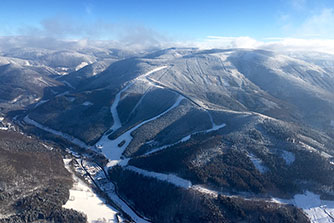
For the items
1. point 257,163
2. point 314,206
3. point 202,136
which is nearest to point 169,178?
point 257,163

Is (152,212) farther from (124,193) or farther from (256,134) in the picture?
(256,134)

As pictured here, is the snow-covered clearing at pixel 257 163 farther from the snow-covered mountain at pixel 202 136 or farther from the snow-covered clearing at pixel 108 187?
the snow-covered clearing at pixel 108 187

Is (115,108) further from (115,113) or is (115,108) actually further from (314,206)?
(314,206)

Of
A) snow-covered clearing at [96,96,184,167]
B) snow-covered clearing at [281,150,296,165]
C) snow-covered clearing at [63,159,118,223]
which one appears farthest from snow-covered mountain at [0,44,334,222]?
snow-covered clearing at [63,159,118,223]

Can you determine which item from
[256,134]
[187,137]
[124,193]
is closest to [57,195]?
[124,193]

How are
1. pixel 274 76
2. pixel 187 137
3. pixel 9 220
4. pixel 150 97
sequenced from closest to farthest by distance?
pixel 9 220 < pixel 187 137 < pixel 150 97 < pixel 274 76

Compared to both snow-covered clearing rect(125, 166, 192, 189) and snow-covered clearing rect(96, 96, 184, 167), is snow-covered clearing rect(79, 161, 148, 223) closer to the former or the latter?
snow-covered clearing rect(96, 96, 184, 167)
